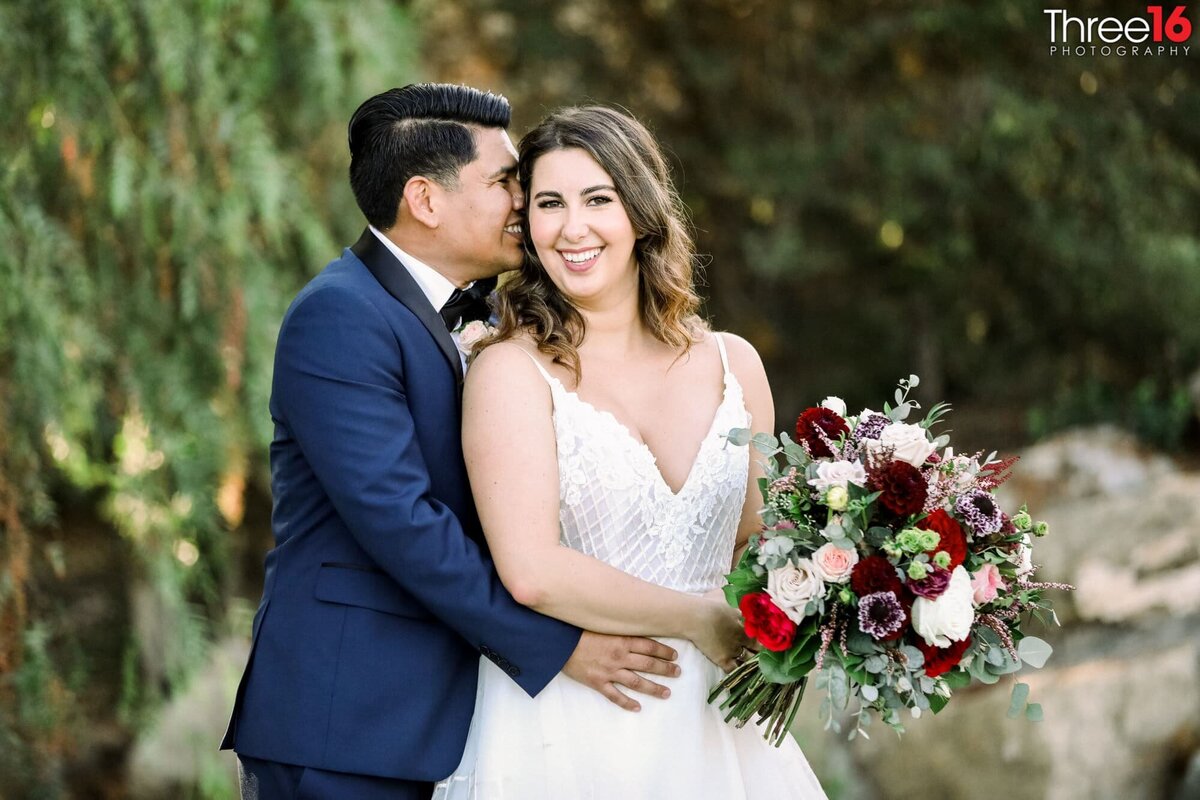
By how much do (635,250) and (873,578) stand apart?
3.26 ft

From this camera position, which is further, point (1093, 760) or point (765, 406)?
point (1093, 760)

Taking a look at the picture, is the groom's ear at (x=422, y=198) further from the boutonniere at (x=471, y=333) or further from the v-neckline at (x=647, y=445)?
the v-neckline at (x=647, y=445)

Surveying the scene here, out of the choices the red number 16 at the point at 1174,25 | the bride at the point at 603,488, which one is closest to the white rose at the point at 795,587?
the bride at the point at 603,488

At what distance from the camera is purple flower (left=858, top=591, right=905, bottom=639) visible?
2.18 meters

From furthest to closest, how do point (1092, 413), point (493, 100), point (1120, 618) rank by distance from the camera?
1. point (1092, 413)
2. point (1120, 618)
3. point (493, 100)

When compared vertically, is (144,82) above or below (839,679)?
above

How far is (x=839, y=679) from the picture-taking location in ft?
7.29

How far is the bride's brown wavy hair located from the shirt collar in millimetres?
132

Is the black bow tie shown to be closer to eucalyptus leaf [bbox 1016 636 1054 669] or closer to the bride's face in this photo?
the bride's face

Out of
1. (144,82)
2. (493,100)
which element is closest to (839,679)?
(493,100)

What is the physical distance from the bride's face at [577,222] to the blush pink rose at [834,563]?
789 millimetres

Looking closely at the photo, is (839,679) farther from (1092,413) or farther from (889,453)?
(1092,413)

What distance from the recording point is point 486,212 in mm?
2777

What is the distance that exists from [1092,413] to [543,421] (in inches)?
257
